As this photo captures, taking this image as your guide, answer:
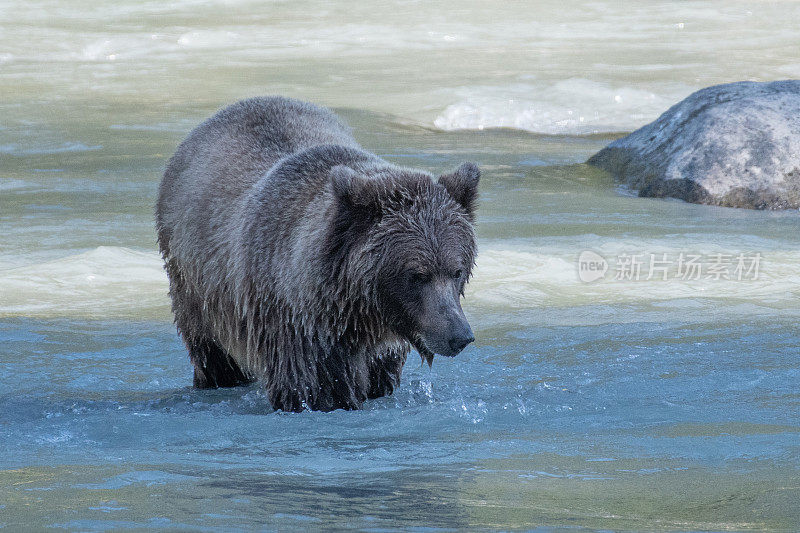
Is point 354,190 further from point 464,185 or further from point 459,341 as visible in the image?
point 459,341

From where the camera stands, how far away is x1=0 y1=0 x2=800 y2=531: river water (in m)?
4.27

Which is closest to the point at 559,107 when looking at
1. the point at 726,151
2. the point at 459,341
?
the point at 726,151

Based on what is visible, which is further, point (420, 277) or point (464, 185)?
point (464, 185)

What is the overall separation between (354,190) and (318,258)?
389 mm

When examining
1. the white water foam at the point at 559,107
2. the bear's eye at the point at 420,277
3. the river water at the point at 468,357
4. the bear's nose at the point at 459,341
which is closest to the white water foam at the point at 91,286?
the river water at the point at 468,357

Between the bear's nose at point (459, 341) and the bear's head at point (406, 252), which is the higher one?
the bear's head at point (406, 252)

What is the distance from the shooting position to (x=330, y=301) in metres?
5.75


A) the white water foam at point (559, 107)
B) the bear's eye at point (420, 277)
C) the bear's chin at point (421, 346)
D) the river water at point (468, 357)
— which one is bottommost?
the river water at point (468, 357)

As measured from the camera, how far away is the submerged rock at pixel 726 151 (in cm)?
1265

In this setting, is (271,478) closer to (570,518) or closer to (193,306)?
(570,518)

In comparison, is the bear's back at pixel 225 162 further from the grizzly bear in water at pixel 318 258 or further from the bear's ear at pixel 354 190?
the bear's ear at pixel 354 190

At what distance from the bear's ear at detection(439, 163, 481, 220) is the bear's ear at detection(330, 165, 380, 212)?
0.42 m

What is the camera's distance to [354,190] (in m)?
5.56

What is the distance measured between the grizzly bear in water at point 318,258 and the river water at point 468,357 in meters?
0.30
